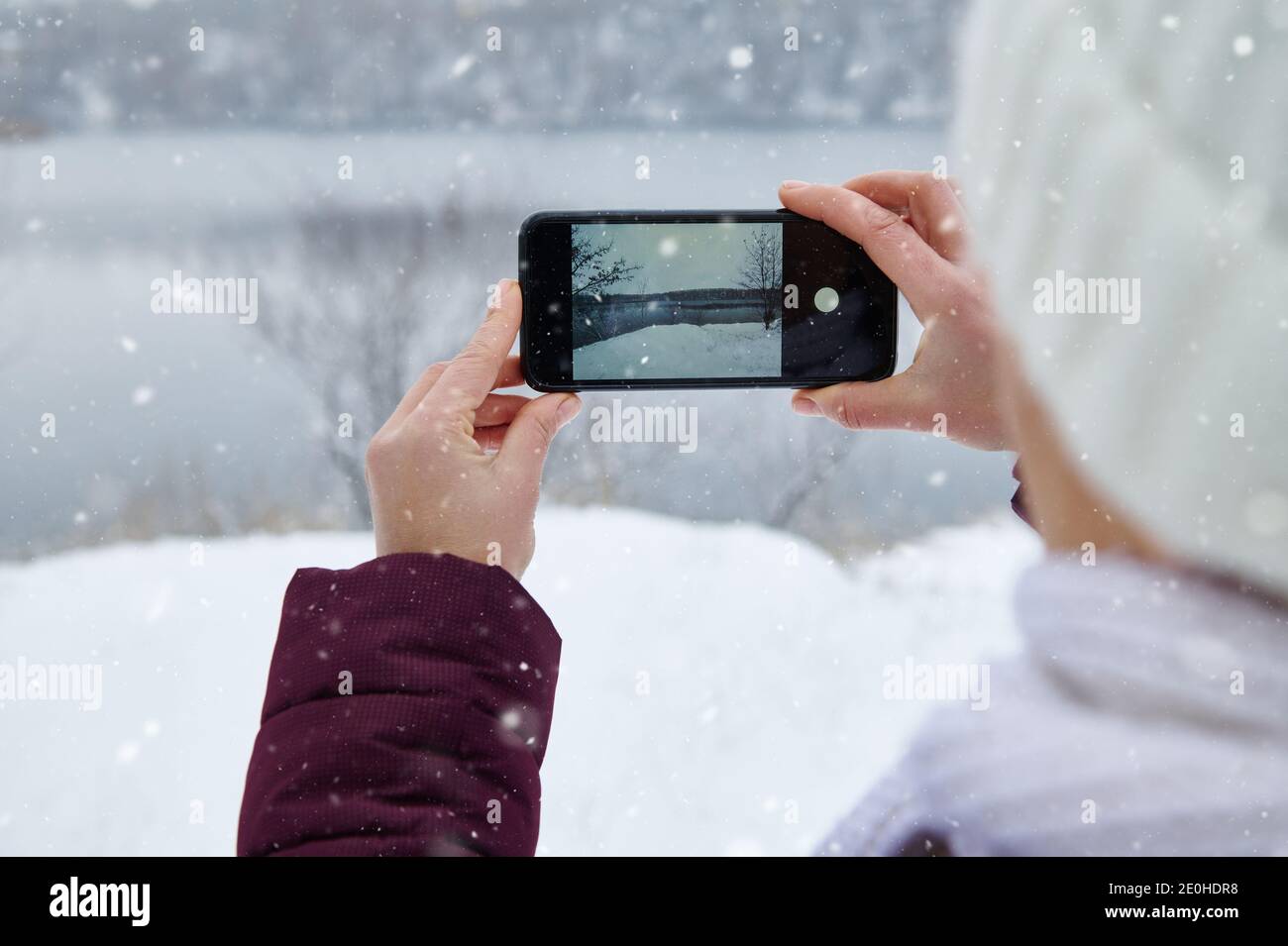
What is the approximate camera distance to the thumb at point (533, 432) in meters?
0.63

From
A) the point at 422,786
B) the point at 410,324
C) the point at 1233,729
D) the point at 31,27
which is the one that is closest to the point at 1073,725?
the point at 1233,729

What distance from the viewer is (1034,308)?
289 millimetres

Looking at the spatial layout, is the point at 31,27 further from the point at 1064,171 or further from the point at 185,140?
the point at 1064,171

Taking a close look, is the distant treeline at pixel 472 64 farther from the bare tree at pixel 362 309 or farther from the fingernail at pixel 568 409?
the fingernail at pixel 568 409

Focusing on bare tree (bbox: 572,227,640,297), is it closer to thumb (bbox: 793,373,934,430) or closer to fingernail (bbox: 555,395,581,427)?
fingernail (bbox: 555,395,581,427)

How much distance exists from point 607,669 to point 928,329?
35.7 inches

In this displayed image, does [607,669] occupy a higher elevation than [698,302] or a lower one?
lower

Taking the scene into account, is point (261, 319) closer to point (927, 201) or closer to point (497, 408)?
point (497, 408)

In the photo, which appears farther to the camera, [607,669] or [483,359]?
[607,669]

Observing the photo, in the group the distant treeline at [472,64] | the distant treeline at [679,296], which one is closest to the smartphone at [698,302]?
the distant treeline at [679,296]

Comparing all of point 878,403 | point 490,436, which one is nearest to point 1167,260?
point 878,403

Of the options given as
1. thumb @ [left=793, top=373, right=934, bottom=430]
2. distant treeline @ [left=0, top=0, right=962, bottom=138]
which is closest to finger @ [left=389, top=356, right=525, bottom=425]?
thumb @ [left=793, top=373, right=934, bottom=430]

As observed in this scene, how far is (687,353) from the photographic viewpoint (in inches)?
26.8

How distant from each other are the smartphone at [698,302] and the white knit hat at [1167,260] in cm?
39
